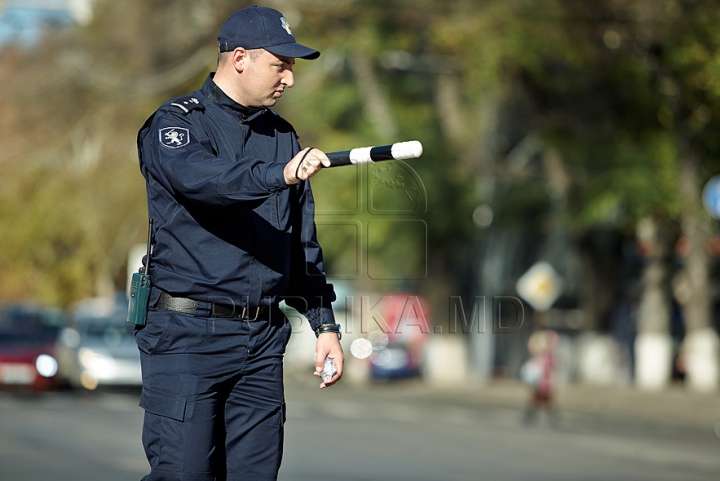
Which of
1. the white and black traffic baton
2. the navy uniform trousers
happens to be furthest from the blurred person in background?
the white and black traffic baton

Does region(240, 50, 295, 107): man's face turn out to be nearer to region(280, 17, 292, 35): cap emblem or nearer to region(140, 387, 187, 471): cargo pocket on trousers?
region(280, 17, 292, 35): cap emblem

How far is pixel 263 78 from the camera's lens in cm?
427

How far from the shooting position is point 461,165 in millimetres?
33125

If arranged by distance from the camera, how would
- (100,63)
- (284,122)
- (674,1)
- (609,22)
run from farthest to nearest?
1. (100,63)
2. (609,22)
3. (674,1)
4. (284,122)

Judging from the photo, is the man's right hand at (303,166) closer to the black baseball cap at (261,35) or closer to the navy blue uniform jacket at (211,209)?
the navy blue uniform jacket at (211,209)

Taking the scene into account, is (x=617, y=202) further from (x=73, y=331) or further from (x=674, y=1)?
(x=73, y=331)

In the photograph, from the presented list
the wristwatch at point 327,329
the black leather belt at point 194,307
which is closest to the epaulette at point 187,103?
the black leather belt at point 194,307

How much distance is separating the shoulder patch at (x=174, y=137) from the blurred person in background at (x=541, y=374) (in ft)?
56.2

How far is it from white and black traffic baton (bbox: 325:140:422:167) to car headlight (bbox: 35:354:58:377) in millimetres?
19861

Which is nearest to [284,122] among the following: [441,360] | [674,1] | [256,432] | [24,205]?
[256,432]

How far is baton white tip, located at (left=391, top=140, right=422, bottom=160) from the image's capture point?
378 centimetres

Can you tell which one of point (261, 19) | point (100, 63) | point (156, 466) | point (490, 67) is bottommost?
point (156, 466)

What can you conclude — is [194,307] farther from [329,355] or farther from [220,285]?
[329,355]

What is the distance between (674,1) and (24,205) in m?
29.3
